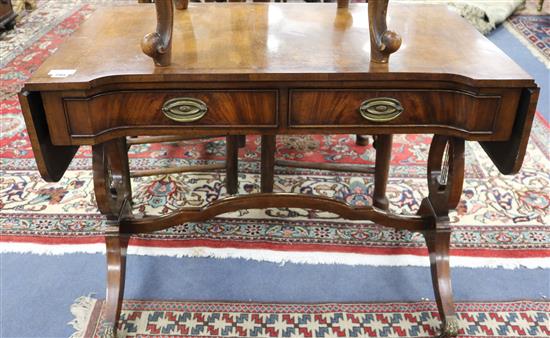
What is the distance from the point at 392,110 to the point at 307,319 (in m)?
0.74

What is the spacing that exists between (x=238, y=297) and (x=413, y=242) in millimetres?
714

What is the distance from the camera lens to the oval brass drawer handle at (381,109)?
120cm

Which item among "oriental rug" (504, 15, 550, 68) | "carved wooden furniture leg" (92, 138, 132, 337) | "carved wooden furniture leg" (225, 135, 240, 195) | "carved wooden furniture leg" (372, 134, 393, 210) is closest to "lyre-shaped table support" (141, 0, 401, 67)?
"carved wooden furniture leg" (92, 138, 132, 337)

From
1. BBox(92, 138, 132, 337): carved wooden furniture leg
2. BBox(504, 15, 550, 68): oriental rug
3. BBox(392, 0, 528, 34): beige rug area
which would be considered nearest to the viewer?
BBox(92, 138, 132, 337): carved wooden furniture leg

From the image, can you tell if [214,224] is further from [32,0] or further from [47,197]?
[32,0]

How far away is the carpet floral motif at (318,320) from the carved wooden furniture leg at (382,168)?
49 centimetres

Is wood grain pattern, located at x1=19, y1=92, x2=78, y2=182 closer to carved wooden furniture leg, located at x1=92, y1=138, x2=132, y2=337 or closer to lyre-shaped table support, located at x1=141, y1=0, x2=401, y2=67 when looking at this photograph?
carved wooden furniture leg, located at x1=92, y1=138, x2=132, y2=337

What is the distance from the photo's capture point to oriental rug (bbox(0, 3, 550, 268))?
1827 millimetres

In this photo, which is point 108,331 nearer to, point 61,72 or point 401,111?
point 61,72

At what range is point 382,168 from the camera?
188 cm

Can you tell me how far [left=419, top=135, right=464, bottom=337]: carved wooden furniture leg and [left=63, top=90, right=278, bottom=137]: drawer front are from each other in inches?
23.0

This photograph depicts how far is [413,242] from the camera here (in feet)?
6.15

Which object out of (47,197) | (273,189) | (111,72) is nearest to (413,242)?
(273,189)

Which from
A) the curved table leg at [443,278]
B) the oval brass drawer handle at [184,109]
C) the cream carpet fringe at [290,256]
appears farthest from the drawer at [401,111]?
the cream carpet fringe at [290,256]
